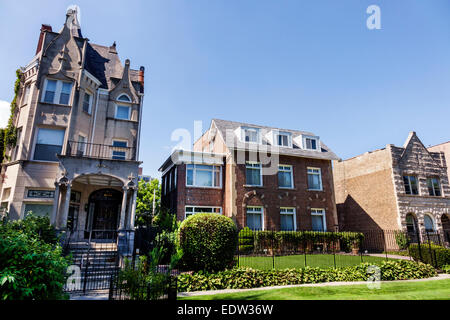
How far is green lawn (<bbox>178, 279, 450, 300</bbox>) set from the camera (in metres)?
8.50

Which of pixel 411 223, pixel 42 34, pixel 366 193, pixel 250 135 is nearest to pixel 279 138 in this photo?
pixel 250 135

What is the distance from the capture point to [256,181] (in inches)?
843

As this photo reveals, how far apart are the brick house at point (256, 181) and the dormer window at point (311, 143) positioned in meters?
0.09

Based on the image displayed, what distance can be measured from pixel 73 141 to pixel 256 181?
42.0ft

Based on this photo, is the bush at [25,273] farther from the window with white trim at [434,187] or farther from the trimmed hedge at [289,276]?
the window with white trim at [434,187]

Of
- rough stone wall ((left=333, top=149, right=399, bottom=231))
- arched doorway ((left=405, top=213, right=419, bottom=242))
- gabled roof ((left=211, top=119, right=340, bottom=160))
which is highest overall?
gabled roof ((left=211, top=119, right=340, bottom=160))

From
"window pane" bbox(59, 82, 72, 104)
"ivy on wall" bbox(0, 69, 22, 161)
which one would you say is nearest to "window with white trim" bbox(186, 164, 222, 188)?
"window pane" bbox(59, 82, 72, 104)

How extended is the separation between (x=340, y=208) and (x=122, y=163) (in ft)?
72.5

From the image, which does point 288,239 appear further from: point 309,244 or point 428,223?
point 428,223

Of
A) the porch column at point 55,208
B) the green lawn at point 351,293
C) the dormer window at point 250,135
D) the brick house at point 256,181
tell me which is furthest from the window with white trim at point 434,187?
the porch column at point 55,208

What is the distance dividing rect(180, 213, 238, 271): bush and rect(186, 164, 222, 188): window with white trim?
968 centimetres

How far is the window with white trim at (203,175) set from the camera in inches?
805

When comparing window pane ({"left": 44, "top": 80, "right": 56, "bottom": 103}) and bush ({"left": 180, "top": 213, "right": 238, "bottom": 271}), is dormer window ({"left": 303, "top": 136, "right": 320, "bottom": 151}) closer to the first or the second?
bush ({"left": 180, "top": 213, "right": 238, "bottom": 271})
